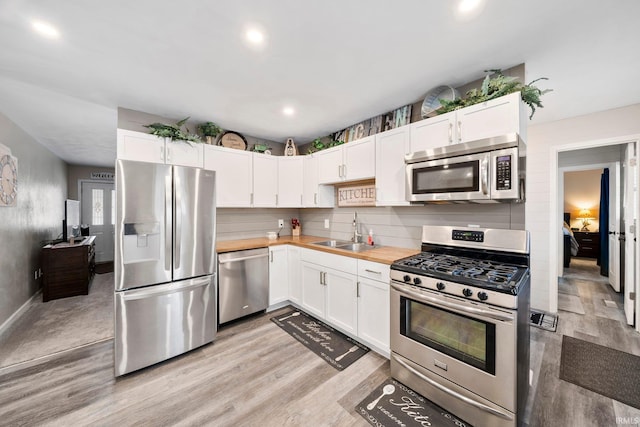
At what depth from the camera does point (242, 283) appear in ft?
9.75

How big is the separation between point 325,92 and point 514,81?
155 centimetres

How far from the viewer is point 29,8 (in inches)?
55.8

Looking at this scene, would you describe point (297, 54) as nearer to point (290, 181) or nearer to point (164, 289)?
point (290, 181)

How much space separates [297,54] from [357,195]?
6.27 feet

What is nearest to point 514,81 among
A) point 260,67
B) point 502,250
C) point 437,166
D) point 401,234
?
point 437,166

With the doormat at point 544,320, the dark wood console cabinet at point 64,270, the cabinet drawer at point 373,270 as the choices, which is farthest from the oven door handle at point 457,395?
the dark wood console cabinet at point 64,270

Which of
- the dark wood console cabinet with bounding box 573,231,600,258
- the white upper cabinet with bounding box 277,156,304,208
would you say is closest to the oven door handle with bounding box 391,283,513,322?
the white upper cabinet with bounding box 277,156,304,208

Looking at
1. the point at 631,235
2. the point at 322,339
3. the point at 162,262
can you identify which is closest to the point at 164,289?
the point at 162,262

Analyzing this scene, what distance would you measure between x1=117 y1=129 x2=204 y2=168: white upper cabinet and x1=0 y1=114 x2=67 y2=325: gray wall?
1.80 m

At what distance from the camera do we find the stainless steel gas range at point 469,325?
4.83 feet

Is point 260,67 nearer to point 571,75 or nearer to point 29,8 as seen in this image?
point 29,8

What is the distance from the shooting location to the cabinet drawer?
223 cm

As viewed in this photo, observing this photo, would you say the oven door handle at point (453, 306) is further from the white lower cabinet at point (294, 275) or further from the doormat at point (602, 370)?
the white lower cabinet at point (294, 275)

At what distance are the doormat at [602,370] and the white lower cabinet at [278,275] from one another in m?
2.87
